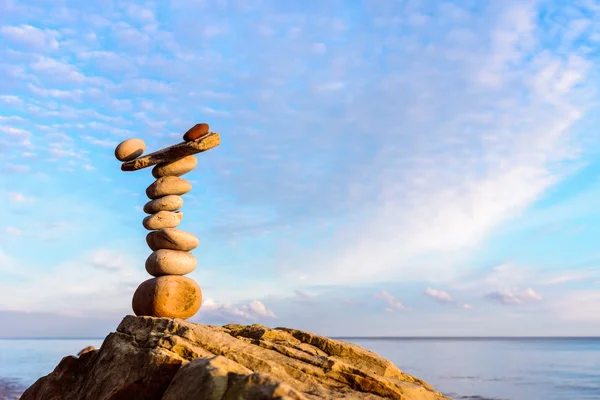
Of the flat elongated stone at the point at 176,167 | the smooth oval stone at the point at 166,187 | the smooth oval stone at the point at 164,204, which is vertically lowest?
the smooth oval stone at the point at 164,204

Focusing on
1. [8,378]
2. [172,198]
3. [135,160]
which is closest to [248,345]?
[172,198]

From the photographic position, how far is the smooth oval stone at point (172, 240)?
13445 millimetres

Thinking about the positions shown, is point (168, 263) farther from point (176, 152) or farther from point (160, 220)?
point (176, 152)

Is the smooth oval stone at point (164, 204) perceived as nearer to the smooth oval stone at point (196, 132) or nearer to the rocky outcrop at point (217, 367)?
the smooth oval stone at point (196, 132)

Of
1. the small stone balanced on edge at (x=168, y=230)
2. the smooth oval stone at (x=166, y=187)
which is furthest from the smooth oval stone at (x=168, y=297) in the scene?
the smooth oval stone at (x=166, y=187)

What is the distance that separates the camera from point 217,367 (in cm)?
767

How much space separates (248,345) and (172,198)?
5094 millimetres

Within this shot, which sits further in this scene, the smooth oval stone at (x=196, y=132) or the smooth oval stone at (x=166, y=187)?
the smooth oval stone at (x=166, y=187)

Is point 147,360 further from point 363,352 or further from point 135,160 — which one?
point 135,160

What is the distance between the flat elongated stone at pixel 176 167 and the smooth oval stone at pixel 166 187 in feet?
0.53

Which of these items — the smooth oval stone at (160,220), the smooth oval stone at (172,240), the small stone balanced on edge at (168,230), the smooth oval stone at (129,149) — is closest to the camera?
the small stone balanced on edge at (168,230)

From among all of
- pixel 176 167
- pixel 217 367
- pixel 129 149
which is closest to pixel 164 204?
pixel 176 167

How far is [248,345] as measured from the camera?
34.4ft

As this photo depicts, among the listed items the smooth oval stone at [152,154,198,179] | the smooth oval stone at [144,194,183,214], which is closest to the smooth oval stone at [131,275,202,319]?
the smooth oval stone at [144,194,183,214]
